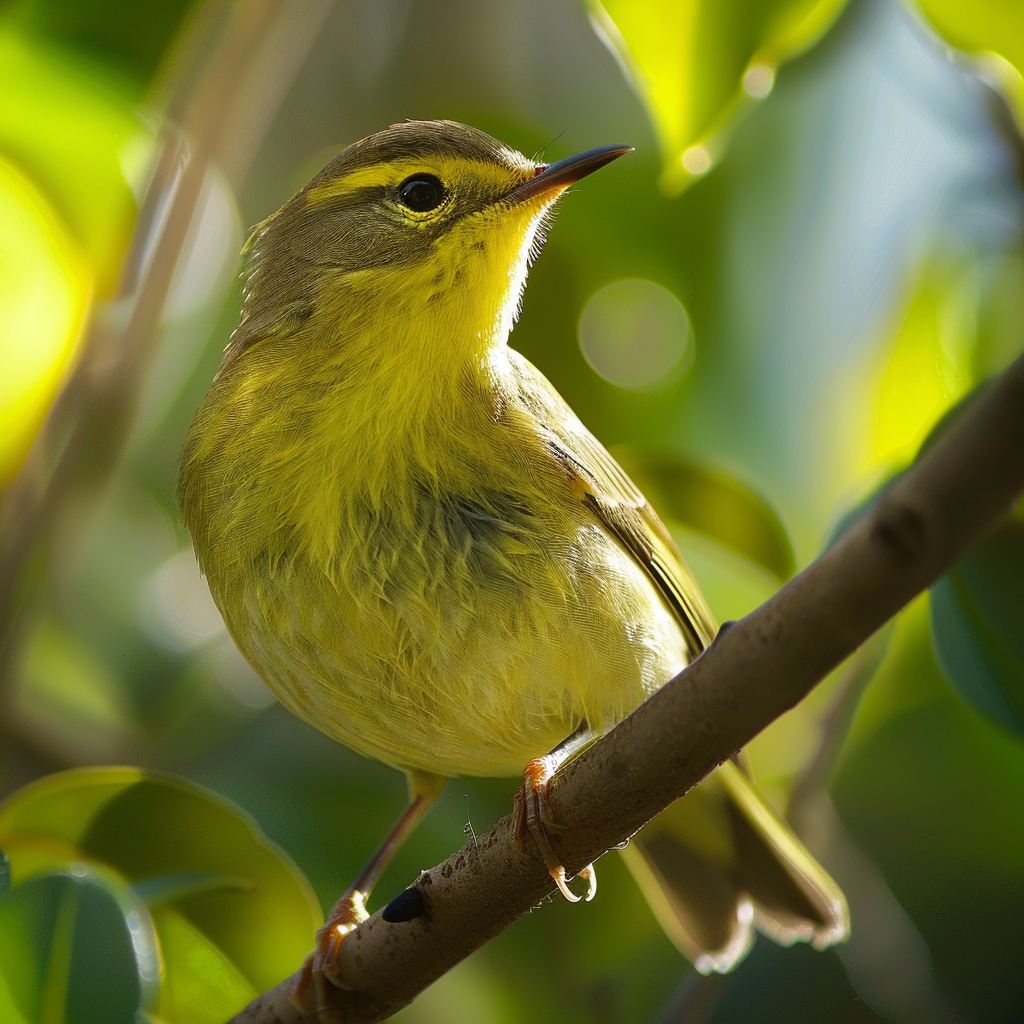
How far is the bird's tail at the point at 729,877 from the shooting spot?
2838 mm

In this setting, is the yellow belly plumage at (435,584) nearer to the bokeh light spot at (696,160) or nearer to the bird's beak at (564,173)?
the bird's beak at (564,173)

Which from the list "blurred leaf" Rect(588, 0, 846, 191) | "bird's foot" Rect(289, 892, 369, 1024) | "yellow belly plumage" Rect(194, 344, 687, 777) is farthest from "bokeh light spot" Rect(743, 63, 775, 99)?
"bird's foot" Rect(289, 892, 369, 1024)

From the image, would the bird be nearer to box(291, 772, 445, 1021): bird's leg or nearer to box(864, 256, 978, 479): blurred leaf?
box(291, 772, 445, 1021): bird's leg

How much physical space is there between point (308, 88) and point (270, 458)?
2.34m

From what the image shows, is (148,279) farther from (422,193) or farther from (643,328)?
(643,328)

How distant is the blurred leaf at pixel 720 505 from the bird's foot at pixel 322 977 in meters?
1.13

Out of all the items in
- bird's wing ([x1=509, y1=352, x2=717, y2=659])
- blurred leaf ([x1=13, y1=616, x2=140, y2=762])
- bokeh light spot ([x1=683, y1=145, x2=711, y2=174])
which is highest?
bokeh light spot ([x1=683, y1=145, x2=711, y2=174])

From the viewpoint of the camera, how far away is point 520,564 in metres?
2.22


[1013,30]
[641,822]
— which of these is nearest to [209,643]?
[641,822]

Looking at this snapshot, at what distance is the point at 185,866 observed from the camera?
248 cm

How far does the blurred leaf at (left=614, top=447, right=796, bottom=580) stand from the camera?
7.97 feet

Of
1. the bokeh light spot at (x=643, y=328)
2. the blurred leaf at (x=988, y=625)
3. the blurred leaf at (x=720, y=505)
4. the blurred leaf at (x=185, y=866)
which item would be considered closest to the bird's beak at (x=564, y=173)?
the bokeh light spot at (x=643, y=328)

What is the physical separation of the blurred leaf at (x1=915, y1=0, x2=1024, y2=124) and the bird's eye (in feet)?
3.45

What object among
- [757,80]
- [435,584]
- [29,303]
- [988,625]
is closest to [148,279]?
[29,303]
